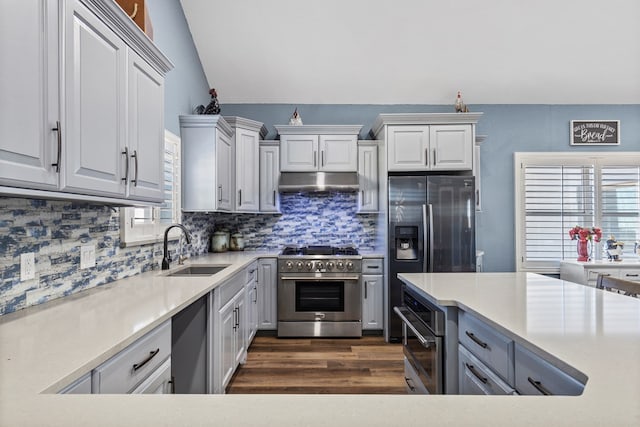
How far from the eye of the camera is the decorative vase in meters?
4.36

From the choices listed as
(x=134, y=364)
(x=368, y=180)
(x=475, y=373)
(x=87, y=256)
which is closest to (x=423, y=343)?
(x=475, y=373)

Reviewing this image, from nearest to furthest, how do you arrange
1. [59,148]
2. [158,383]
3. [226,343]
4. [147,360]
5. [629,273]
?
1. [59,148]
2. [147,360]
3. [158,383]
4. [226,343]
5. [629,273]

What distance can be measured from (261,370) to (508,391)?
2.24 m

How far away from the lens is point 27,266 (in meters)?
1.49

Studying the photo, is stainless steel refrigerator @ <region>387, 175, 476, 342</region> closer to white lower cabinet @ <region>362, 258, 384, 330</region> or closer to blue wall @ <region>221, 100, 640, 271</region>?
white lower cabinet @ <region>362, 258, 384, 330</region>

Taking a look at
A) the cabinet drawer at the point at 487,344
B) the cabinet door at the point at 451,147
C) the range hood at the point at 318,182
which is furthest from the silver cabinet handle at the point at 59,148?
the cabinet door at the point at 451,147

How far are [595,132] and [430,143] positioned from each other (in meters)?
2.45

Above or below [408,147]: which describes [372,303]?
below

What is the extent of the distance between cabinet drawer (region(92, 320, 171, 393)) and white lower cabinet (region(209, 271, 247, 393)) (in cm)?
76

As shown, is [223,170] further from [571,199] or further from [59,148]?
[571,199]

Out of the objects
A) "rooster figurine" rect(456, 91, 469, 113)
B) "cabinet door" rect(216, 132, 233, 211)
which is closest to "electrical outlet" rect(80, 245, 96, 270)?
"cabinet door" rect(216, 132, 233, 211)

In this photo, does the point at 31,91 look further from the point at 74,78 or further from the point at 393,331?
the point at 393,331

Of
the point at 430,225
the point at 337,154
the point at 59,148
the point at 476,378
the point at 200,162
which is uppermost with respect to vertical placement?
the point at 337,154

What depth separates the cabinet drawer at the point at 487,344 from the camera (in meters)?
1.27
